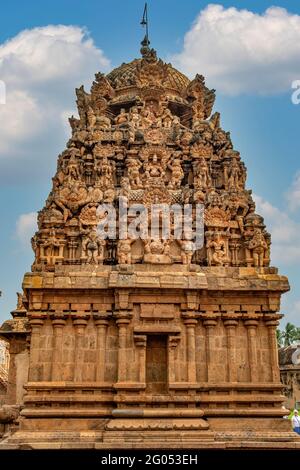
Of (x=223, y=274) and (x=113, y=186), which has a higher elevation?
(x=113, y=186)

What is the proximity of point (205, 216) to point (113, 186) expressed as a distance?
3.28 meters

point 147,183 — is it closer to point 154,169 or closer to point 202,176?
point 154,169

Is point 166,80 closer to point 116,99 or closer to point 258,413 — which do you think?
point 116,99

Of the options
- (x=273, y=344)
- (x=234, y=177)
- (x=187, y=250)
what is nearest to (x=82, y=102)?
(x=234, y=177)

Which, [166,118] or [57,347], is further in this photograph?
[166,118]

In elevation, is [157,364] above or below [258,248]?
below

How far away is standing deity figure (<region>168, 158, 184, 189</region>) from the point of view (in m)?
17.7

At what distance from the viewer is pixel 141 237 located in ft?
53.6

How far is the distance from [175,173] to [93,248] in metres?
4.12

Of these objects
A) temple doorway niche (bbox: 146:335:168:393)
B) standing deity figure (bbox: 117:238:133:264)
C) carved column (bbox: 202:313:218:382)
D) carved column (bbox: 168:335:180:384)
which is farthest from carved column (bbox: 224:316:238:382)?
standing deity figure (bbox: 117:238:133:264)

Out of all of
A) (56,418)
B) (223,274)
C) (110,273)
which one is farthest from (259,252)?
(56,418)

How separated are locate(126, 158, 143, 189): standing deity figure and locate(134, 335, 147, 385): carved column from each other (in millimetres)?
5198

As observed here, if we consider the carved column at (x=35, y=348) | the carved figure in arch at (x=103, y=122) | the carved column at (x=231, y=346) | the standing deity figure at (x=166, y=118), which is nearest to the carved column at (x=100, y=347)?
the carved column at (x=35, y=348)

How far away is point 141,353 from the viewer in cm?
1480
